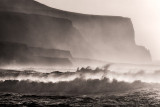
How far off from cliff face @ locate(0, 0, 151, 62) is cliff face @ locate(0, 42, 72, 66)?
1332 cm

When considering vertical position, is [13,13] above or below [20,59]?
above

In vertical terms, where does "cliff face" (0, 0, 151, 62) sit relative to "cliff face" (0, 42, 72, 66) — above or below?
above

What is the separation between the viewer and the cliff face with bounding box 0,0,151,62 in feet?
377

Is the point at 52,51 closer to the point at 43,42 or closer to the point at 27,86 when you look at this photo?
the point at 43,42

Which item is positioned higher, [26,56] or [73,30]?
[73,30]

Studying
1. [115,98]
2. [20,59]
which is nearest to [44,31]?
[20,59]

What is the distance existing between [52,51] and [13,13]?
2134 cm

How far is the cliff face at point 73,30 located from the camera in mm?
114950

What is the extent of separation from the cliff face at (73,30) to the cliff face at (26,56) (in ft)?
43.7

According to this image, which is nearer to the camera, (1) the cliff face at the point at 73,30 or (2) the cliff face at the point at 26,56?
(2) the cliff face at the point at 26,56

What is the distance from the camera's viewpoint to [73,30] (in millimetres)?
137500

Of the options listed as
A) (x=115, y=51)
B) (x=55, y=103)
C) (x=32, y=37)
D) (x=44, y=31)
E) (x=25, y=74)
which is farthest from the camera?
(x=115, y=51)

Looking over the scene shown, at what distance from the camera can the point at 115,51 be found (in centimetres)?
18438

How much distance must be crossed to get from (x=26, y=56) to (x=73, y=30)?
51.2 metres
